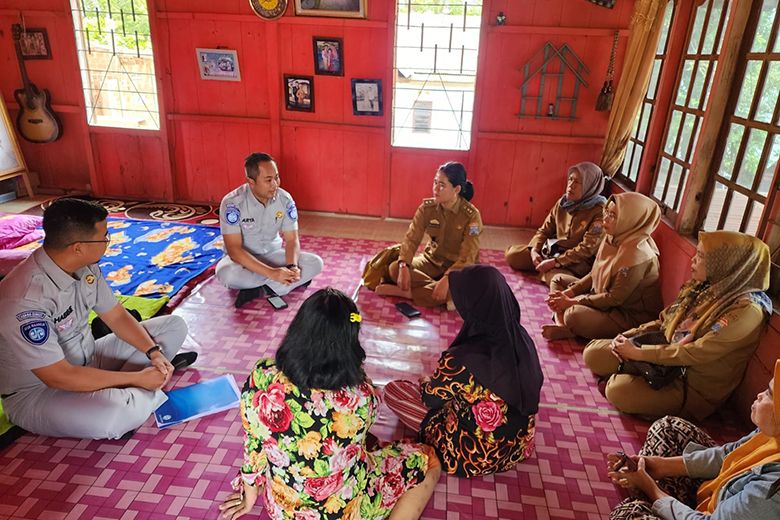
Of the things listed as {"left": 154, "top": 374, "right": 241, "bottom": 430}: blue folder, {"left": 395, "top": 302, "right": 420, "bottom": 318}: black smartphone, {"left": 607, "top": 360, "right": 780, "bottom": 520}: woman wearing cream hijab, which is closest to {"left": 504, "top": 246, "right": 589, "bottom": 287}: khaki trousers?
{"left": 395, "top": 302, "right": 420, "bottom": 318}: black smartphone

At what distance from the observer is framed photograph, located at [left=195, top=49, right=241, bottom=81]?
213 inches

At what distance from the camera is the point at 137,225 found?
5.12 meters

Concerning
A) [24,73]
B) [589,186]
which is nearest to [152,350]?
[589,186]

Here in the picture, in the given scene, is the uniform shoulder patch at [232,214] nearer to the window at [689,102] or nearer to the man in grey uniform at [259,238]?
the man in grey uniform at [259,238]

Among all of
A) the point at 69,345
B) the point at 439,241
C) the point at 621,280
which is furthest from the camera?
the point at 439,241

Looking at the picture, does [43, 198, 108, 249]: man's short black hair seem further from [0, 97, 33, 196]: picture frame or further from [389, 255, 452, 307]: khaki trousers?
[0, 97, 33, 196]: picture frame

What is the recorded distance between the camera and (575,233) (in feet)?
13.5

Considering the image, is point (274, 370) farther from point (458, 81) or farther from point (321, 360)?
point (458, 81)

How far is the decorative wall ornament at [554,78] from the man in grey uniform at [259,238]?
2797 mm

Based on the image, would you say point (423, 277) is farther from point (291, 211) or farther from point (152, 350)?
point (152, 350)

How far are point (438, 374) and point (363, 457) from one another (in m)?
0.46

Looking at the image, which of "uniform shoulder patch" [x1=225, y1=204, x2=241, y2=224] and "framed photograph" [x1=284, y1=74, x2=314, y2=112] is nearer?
"uniform shoulder patch" [x1=225, y1=204, x2=241, y2=224]

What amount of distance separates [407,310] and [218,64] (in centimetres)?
362

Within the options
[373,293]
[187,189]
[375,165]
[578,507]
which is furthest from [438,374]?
[187,189]
